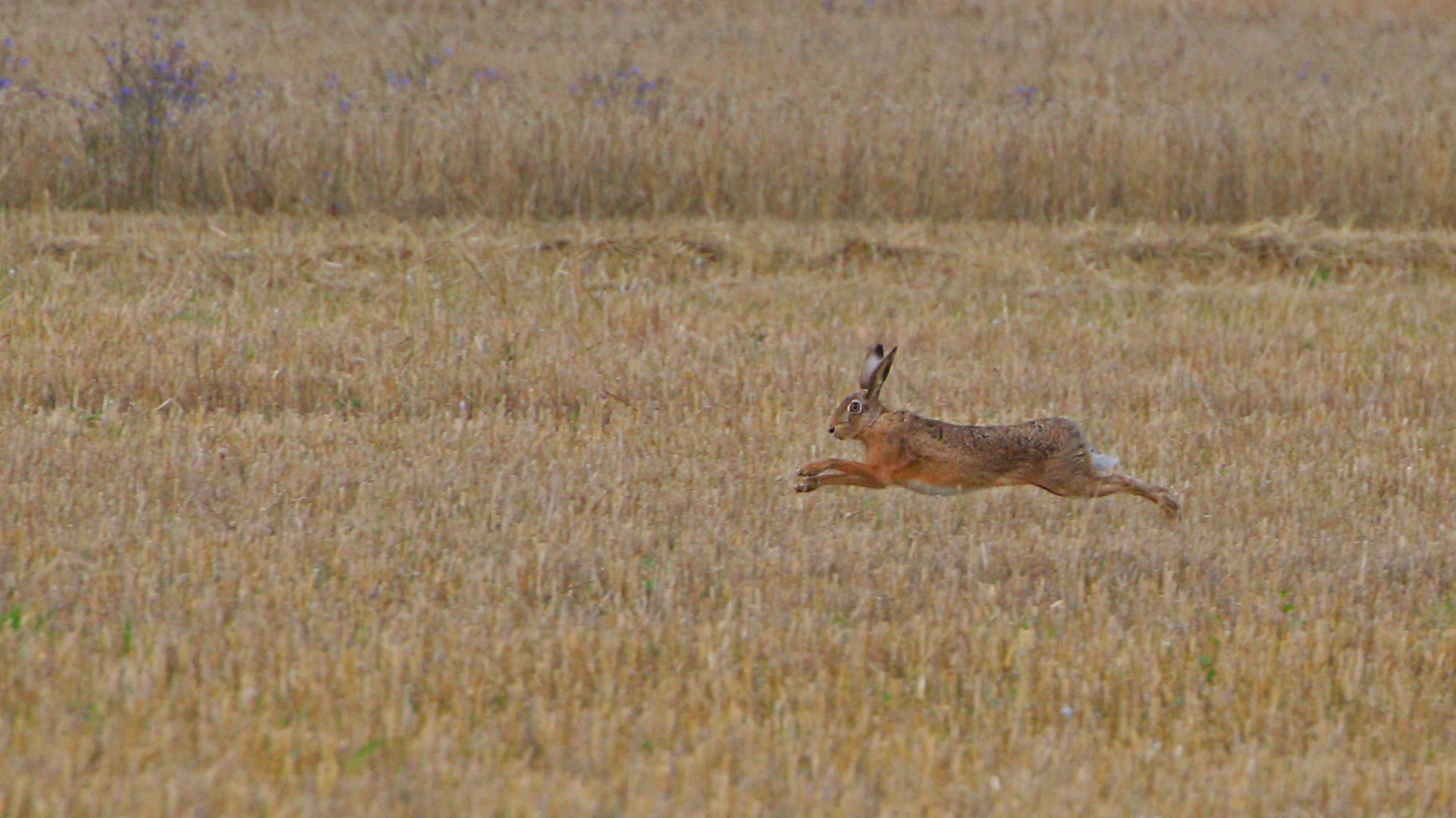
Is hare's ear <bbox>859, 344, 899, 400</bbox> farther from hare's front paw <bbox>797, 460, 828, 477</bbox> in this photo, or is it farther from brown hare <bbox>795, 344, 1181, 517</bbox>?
hare's front paw <bbox>797, 460, 828, 477</bbox>

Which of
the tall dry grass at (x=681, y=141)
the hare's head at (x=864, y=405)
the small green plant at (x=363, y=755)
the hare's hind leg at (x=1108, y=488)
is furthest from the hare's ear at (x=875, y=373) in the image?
the tall dry grass at (x=681, y=141)

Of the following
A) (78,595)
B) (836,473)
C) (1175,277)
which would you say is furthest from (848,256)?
(78,595)

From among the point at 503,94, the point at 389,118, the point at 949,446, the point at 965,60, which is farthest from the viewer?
the point at 965,60

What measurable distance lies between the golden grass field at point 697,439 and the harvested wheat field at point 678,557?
2cm

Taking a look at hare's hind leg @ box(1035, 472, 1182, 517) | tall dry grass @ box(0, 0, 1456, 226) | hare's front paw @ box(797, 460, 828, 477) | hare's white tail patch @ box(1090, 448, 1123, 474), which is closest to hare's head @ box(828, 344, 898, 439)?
hare's front paw @ box(797, 460, 828, 477)

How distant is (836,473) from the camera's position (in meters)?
6.73

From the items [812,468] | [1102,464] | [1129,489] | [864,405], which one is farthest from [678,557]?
[1129,489]

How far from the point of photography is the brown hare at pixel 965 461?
6613mm

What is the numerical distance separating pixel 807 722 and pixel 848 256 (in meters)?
8.83

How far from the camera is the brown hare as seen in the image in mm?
6613

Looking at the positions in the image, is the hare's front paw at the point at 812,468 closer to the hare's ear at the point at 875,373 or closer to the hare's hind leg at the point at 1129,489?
the hare's ear at the point at 875,373

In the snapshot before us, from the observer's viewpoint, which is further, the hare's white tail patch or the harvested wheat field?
the hare's white tail patch

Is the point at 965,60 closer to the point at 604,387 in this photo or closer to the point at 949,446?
the point at 604,387

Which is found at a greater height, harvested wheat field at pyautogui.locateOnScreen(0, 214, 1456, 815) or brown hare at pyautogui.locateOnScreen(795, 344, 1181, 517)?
brown hare at pyautogui.locateOnScreen(795, 344, 1181, 517)
